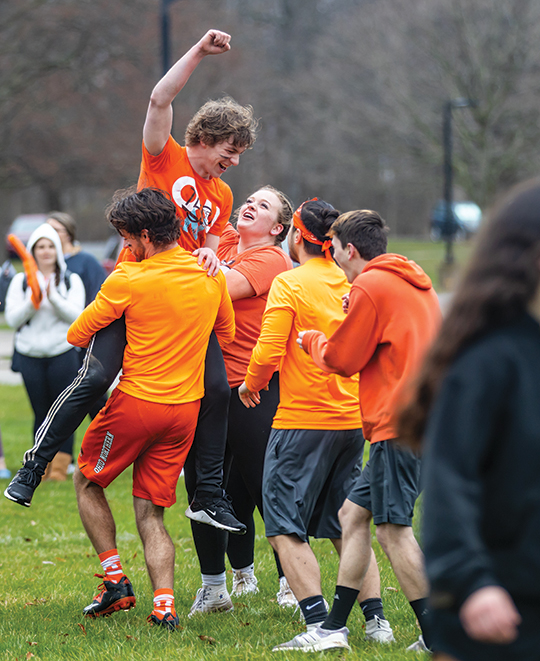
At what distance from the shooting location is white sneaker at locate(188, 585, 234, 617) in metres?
4.90

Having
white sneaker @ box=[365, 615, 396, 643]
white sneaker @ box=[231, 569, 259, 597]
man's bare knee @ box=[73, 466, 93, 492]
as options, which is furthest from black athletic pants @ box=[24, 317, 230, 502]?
white sneaker @ box=[365, 615, 396, 643]

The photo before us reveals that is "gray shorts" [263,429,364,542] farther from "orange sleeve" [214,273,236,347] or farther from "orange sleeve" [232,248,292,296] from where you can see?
"orange sleeve" [232,248,292,296]

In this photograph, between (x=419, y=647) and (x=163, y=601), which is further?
(x=163, y=601)

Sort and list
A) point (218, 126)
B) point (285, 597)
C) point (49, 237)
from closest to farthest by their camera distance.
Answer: point (218, 126), point (285, 597), point (49, 237)

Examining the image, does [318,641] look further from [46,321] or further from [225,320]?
[46,321]

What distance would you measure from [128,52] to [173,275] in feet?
90.8

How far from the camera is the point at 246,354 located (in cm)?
506

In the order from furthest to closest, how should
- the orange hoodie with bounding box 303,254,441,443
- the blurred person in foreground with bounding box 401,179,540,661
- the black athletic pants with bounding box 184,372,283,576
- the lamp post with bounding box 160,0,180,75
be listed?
the lamp post with bounding box 160,0,180,75 → the black athletic pants with bounding box 184,372,283,576 → the orange hoodie with bounding box 303,254,441,443 → the blurred person in foreground with bounding box 401,179,540,661

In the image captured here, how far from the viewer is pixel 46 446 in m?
4.30

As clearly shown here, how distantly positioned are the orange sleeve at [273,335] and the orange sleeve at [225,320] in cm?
25

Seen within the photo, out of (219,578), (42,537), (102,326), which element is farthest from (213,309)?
(42,537)

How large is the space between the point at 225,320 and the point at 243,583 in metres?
1.77

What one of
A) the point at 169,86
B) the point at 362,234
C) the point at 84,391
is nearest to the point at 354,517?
the point at 362,234

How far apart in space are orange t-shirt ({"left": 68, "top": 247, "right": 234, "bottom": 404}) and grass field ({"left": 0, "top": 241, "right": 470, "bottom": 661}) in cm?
119
